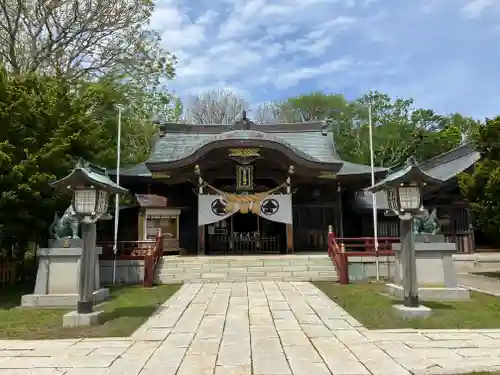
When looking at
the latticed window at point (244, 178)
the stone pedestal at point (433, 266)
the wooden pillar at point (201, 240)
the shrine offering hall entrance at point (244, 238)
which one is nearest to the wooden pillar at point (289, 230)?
the shrine offering hall entrance at point (244, 238)

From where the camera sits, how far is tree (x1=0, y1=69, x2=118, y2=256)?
368 inches

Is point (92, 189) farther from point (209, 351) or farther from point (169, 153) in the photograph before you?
point (169, 153)

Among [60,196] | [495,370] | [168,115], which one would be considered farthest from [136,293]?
[168,115]

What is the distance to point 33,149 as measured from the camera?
34.3ft

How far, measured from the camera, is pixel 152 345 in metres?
5.51

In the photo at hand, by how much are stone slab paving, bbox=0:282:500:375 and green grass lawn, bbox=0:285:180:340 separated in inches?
14.1

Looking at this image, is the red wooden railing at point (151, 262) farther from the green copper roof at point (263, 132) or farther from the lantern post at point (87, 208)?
the green copper roof at point (263, 132)

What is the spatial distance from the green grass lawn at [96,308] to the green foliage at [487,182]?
9.18m

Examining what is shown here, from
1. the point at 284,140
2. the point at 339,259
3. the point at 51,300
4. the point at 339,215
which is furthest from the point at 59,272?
the point at 284,140

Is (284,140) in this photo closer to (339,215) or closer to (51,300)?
(339,215)

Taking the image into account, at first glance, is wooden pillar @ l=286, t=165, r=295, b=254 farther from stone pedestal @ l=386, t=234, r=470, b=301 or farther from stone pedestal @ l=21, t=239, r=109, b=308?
stone pedestal @ l=21, t=239, r=109, b=308

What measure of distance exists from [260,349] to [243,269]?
24.9 ft

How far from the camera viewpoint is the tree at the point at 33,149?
934cm

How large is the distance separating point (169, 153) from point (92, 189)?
11.6m
